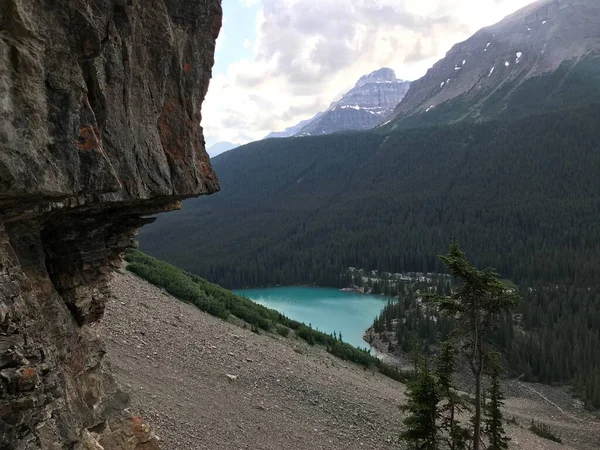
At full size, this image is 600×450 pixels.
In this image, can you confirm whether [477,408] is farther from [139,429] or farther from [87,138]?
[87,138]

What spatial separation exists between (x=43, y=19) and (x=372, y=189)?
18017 centimetres

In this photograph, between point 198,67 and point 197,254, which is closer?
point 198,67

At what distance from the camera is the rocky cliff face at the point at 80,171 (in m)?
5.16

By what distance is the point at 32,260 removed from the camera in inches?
273

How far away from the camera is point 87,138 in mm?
5922

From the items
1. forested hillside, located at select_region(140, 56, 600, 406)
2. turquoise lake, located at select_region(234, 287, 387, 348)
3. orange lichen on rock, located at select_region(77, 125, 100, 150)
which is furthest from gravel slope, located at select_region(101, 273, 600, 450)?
turquoise lake, located at select_region(234, 287, 387, 348)

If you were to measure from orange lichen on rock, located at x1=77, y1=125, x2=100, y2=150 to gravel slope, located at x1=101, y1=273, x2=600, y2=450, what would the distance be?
10.2 meters

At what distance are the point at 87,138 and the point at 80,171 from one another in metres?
0.41

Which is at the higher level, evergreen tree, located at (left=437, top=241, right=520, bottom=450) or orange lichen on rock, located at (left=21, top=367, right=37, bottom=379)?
orange lichen on rock, located at (left=21, top=367, right=37, bottom=379)

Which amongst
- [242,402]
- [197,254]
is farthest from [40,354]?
[197,254]

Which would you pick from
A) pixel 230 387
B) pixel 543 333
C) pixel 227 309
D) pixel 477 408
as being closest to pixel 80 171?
pixel 477 408

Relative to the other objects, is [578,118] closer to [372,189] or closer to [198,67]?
[372,189]

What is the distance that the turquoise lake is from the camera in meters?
66.5

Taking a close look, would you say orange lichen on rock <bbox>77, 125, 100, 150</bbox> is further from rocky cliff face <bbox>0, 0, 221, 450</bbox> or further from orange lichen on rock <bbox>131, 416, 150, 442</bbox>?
orange lichen on rock <bbox>131, 416, 150, 442</bbox>
